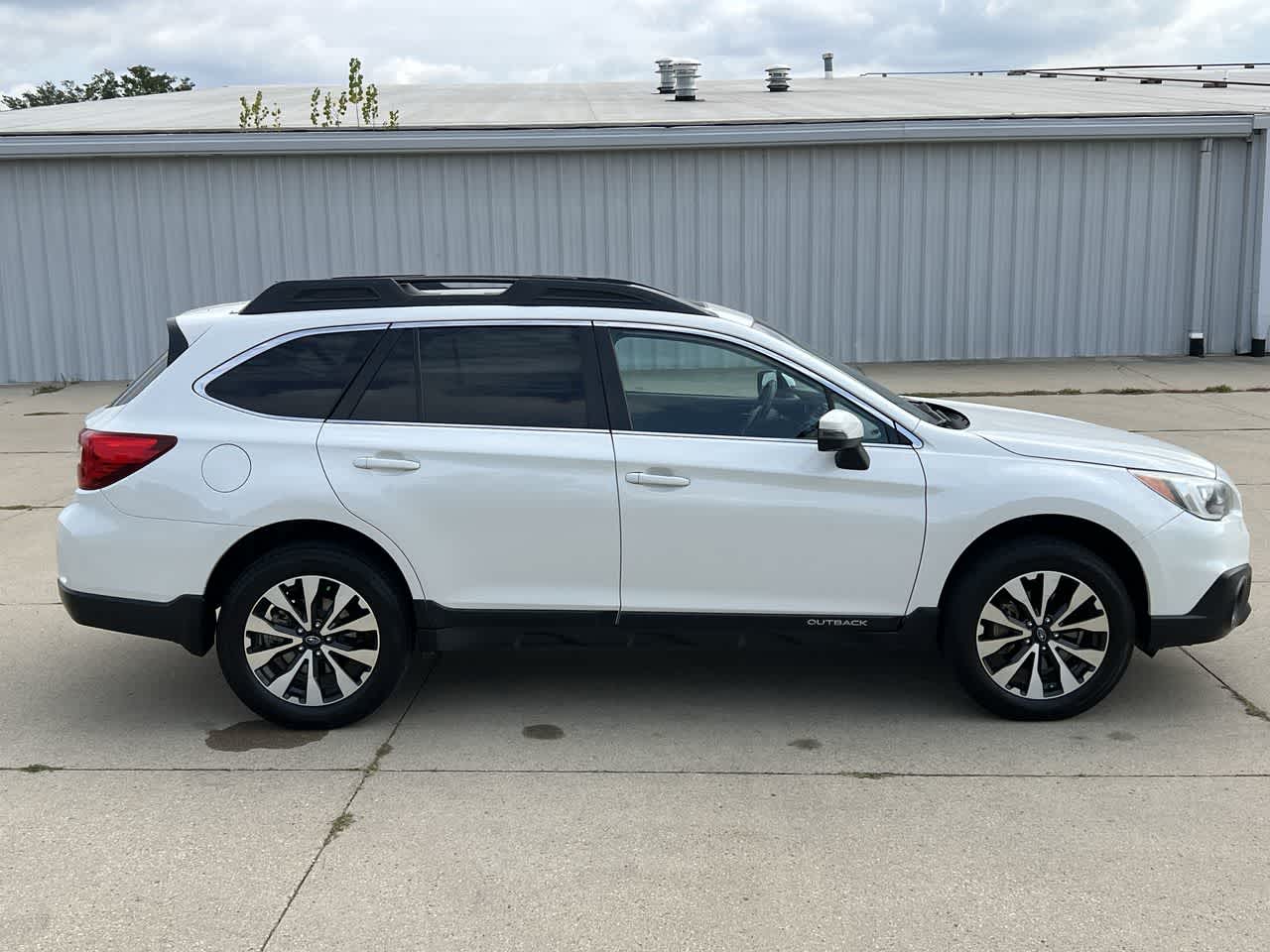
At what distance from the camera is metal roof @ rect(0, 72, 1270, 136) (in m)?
16.2

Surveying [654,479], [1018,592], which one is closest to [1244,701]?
[1018,592]

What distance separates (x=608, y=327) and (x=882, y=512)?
1295 millimetres

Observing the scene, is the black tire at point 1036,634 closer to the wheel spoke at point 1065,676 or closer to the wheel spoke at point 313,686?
the wheel spoke at point 1065,676

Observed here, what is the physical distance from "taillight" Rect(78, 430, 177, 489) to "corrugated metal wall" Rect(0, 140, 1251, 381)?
37.0ft

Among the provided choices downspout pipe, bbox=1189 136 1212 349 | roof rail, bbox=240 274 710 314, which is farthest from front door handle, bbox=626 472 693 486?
downspout pipe, bbox=1189 136 1212 349

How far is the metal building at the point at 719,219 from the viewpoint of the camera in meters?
Result: 15.8

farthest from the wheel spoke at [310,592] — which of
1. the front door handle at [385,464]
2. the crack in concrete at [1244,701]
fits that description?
the crack in concrete at [1244,701]

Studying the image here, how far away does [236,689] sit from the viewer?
5.09 m

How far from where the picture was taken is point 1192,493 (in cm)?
512

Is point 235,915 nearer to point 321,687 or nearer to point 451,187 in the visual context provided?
point 321,687

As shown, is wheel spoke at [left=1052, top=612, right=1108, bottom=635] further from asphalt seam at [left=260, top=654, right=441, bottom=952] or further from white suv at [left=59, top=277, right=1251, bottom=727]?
asphalt seam at [left=260, top=654, right=441, bottom=952]

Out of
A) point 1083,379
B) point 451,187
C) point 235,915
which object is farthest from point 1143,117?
point 235,915

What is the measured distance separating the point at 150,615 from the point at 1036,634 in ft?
11.2

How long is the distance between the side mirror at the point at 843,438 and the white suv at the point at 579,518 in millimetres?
12
